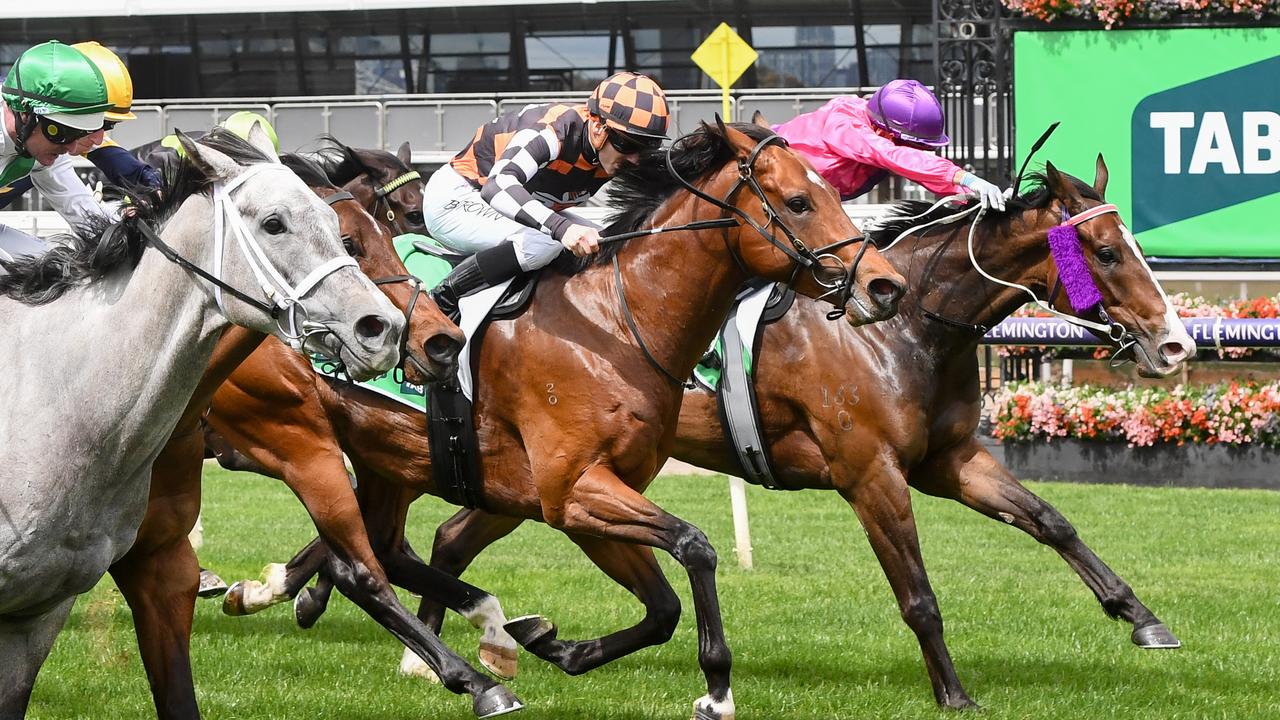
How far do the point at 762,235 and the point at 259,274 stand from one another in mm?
1882

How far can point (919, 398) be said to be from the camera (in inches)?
231

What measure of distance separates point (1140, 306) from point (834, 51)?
15.5 metres

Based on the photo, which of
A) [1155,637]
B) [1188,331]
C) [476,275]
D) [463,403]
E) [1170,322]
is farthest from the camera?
[1188,331]

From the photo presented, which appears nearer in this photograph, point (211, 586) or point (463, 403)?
Result: point (463, 403)

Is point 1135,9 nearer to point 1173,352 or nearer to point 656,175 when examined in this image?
point 1173,352

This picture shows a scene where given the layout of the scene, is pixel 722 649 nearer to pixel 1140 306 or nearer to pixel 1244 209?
pixel 1140 306

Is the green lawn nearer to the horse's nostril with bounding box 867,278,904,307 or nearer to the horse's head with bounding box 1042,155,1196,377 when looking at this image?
the horse's head with bounding box 1042,155,1196,377

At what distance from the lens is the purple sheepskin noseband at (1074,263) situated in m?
5.86

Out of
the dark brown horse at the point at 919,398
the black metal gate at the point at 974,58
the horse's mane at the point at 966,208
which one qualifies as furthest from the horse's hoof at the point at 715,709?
the black metal gate at the point at 974,58

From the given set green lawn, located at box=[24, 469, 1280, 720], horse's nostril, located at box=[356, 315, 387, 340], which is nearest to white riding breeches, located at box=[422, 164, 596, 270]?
green lawn, located at box=[24, 469, 1280, 720]

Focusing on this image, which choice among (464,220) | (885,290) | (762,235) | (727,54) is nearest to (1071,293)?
(885,290)

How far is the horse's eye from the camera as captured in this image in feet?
11.7

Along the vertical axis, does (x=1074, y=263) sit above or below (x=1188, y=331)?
above

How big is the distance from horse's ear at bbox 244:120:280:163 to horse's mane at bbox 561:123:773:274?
1579mm
